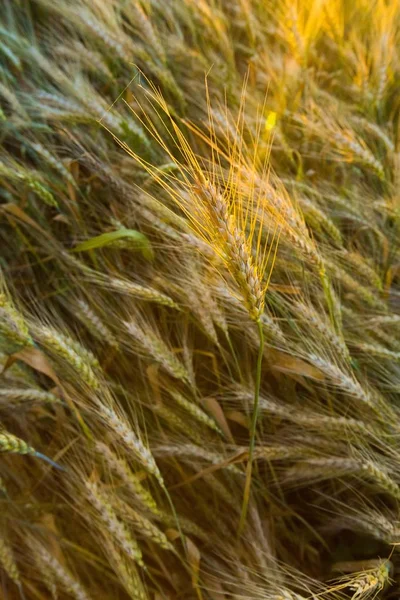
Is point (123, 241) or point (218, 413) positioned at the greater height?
point (123, 241)

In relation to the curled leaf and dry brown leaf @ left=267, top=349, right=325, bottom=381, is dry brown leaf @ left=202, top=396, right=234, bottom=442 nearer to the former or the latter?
dry brown leaf @ left=267, top=349, right=325, bottom=381

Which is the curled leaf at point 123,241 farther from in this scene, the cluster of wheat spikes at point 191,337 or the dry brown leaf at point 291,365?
the dry brown leaf at point 291,365

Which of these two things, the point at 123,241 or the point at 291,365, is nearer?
the point at 291,365

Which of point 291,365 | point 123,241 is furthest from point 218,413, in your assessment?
point 123,241

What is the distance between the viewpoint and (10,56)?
110cm

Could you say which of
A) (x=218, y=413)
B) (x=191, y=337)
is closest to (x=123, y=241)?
(x=191, y=337)

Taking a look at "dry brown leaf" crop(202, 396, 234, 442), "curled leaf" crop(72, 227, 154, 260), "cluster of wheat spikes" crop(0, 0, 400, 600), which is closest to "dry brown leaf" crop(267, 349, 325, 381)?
"cluster of wheat spikes" crop(0, 0, 400, 600)

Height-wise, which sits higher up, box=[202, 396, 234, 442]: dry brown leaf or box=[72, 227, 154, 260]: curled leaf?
box=[72, 227, 154, 260]: curled leaf

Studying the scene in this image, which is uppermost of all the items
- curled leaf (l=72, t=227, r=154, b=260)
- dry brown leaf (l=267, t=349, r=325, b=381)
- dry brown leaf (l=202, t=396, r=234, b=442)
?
curled leaf (l=72, t=227, r=154, b=260)

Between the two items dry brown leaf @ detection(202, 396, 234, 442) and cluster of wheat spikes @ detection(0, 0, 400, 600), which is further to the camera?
dry brown leaf @ detection(202, 396, 234, 442)

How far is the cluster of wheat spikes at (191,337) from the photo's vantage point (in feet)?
2.53

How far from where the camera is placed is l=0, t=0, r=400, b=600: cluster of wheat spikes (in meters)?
0.77

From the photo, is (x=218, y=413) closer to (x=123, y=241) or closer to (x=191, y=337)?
(x=191, y=337)

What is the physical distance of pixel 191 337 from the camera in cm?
95
